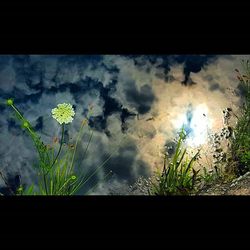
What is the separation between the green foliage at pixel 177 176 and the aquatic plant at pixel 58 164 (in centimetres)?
42

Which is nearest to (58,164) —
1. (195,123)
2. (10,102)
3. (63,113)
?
(63,113)

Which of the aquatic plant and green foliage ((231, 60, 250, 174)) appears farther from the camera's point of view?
green foliage ((231, 60, 250, 174))

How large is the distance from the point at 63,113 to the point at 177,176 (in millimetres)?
963

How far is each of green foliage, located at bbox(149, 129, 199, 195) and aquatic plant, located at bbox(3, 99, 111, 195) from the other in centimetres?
42

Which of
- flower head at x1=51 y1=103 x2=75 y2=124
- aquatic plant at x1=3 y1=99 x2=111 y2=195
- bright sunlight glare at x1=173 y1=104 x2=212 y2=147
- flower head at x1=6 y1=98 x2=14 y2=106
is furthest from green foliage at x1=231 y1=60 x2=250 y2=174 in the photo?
flower head at x1=6 y1=98 x2=14 y2=106

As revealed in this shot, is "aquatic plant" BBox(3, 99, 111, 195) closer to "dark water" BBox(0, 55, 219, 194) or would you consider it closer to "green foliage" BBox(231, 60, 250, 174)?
"dark water" BBox(0, 55, 219, 194)

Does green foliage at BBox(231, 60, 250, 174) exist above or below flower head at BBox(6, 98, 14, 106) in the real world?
below

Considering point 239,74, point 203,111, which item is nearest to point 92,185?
point 203,111

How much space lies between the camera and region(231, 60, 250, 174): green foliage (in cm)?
336

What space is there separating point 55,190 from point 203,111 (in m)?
1.24

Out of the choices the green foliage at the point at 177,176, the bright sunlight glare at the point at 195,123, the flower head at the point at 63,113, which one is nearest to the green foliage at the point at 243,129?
the bright sunlight glare at the point at 195,123
